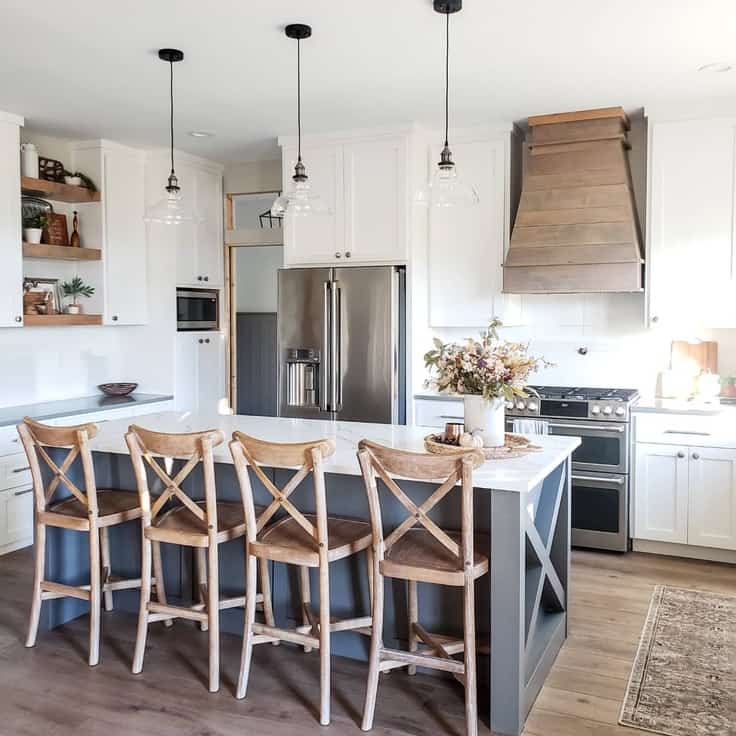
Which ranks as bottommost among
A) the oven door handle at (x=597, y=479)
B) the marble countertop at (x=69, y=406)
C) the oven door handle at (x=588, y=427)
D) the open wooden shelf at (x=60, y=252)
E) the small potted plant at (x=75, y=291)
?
the oven door handle at (x=597, y=479)

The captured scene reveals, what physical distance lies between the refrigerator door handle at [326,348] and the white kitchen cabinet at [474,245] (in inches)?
26.9

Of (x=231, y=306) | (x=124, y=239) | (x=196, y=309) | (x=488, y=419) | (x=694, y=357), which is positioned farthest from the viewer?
(x=231, y=306)

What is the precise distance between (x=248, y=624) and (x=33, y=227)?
3.32m

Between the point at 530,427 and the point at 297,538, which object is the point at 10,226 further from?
the point at 530,427

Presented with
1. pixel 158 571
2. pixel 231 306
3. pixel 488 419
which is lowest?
pixel 158 571

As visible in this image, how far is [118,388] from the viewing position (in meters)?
5.63

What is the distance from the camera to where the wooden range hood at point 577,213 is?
454 centimetres

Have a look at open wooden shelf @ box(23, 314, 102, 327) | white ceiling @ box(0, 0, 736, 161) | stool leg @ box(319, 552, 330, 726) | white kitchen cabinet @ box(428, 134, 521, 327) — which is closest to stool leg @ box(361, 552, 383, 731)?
stool leg @ box(319, 552, 330, 726)

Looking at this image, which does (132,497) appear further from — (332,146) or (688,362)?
(688,362)

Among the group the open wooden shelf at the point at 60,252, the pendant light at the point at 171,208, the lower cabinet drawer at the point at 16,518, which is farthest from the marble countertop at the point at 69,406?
the pendant light at the point at 171,208

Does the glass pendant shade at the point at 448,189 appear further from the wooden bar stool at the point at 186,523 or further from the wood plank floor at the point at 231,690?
the wood plank floor at the point at 231,690

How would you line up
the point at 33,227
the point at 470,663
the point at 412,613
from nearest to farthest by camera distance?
1. the point at 470,663
2. the point at 412,613
3. the point at 33,227

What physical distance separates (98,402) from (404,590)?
10.3 ft

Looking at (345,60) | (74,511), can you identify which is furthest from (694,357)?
(74,511)
